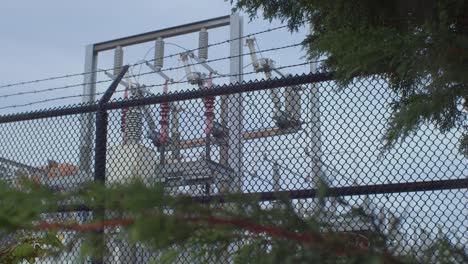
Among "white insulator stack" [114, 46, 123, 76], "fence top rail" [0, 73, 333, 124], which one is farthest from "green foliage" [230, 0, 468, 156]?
"white insulator stack" [114, 46, 123, 76]

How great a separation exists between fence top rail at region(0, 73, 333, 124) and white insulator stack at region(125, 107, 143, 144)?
0.06 meters

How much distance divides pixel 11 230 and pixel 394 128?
1.19m

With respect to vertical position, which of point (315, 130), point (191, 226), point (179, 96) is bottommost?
point (191, 226)

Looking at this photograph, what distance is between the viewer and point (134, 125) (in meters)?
3.84

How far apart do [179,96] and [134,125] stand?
0.36 metres

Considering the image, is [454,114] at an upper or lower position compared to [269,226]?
upper

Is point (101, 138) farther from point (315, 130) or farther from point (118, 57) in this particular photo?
point (118, 57)

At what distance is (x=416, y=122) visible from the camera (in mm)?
1808

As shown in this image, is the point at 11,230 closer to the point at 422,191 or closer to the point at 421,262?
the point at 421,262

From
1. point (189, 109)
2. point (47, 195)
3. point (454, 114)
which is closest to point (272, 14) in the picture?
point (189, 109)

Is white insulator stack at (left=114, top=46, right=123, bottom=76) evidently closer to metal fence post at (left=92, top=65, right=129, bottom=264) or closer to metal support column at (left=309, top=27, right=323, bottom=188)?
metal fence post at (left=92, top=65, right=129, bottom=264)

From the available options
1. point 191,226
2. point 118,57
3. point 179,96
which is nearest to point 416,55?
point 191,226

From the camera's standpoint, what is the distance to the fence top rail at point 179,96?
3.36 meters

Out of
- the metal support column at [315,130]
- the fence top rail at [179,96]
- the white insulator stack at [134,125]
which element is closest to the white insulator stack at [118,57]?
the fence top rail at [179,96]
